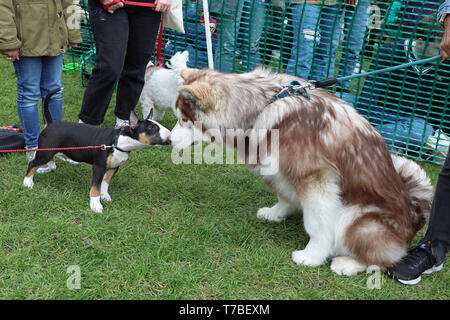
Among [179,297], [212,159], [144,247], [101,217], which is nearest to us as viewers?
[179,297]

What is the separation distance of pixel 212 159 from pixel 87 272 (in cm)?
199

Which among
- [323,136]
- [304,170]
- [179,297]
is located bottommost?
[179,297]

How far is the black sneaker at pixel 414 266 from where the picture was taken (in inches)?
109

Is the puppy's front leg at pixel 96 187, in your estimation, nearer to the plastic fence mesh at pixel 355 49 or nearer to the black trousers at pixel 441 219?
the black trousers at pixel 441 219

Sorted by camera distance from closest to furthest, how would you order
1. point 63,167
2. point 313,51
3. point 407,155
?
point 63,167 < point 407,155 < point 313,51

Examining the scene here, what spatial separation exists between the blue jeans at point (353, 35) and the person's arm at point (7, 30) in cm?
369

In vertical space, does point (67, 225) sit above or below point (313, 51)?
below

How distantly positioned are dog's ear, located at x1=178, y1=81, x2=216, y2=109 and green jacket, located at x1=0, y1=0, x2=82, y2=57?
1.62 meters

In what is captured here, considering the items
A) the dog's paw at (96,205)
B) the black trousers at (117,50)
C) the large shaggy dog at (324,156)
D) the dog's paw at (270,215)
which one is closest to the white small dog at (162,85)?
the black trousers at (117,50)

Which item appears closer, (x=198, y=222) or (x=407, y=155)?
(x=198, y=222)

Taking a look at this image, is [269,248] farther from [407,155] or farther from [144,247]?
[407,155]

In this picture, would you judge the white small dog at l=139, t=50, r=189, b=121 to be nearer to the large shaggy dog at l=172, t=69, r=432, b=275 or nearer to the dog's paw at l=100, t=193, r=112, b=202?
the dog's paw at l=100, t=193, r=112, b=202

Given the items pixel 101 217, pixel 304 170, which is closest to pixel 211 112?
pixel 304 170

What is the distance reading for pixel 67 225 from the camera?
3.09 meters
